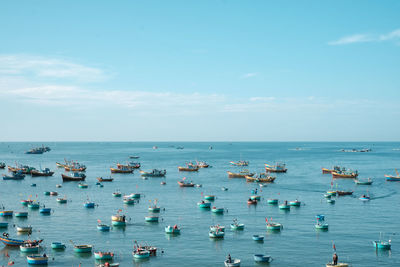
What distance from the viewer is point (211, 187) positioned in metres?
161

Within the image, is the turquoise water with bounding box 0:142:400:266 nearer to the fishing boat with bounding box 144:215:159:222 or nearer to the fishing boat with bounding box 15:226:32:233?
the fishing boat with bounding box 15:226:32:233

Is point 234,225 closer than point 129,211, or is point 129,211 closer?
point 234,225

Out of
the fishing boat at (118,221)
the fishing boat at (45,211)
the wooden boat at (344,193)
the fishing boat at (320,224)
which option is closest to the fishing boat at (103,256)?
the fishing boat at (118,221)

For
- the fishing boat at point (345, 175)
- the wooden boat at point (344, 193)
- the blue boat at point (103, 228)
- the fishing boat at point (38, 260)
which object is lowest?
the fishing boat at point (38, 260)

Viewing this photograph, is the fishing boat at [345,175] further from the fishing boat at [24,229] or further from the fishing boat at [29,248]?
the fishing boat at [29,248]

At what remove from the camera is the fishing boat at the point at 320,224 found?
294 feet

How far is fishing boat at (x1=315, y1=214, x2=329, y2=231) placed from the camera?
8950cm

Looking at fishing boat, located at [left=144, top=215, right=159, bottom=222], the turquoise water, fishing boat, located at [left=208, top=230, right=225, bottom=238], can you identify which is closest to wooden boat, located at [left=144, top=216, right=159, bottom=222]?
fishing boat, located at [left=144, top=215, right=159, bottom=222]

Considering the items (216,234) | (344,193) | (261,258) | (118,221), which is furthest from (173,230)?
(344,193)

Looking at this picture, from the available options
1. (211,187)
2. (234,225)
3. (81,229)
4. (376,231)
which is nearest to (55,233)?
(81,229)

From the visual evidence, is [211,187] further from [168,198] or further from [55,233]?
[55,233]

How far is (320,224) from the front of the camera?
300 ft

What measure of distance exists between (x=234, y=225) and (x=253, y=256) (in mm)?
18181

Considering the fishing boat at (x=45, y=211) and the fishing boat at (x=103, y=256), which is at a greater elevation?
the fishing boat at (x=45, y=211)
